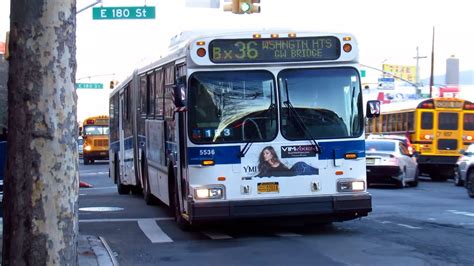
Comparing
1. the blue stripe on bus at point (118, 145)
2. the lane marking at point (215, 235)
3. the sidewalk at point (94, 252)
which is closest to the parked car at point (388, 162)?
the blue stripe on bus at point (118, 145)

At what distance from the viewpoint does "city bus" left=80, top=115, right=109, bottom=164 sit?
4862cm

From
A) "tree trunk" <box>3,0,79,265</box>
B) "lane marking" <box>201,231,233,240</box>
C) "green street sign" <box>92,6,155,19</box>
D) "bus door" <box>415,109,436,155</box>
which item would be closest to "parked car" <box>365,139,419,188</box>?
"bus door" <box>415,109,436,155</box>

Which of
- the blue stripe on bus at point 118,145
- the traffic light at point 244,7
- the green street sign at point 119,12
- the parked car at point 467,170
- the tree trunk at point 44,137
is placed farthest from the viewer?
the green street sign at point 119,12

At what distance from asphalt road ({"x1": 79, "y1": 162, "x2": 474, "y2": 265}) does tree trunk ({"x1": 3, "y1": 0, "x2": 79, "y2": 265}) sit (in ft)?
17.1

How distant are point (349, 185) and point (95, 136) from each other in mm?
38389

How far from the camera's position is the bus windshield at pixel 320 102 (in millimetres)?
11547

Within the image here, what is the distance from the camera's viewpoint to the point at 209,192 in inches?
444

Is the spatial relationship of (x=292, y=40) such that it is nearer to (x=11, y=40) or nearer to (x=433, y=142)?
(x=11, y=40)

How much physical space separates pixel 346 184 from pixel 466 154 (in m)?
13.2

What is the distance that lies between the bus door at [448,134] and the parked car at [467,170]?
17.1 ft

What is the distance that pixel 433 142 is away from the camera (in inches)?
1246

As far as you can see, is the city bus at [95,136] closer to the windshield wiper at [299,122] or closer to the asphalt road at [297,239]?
the asphalt road at [297,239]

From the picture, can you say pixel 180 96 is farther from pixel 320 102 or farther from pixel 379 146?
pixel 379 146

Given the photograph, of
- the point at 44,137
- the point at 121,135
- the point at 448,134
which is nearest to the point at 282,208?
the point at 44,137
